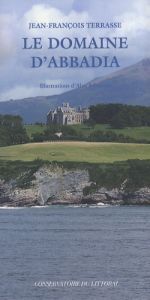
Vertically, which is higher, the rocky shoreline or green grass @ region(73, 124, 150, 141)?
green grass @ region(73, 124, 150, 141)

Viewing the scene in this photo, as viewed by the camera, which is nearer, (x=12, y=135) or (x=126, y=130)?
(x=12, y=135)

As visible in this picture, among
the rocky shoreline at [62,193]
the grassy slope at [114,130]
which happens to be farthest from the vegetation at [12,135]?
the rocky shoreline at [62,193]

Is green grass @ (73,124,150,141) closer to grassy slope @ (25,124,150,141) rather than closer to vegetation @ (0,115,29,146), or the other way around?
grassy slope @ (25,124,150,141)

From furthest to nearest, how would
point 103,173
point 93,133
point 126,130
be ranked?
point 126,130
point 93,133
point 103,173

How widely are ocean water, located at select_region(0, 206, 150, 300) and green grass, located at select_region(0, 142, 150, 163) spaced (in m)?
52.5

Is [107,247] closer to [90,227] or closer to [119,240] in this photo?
[119,240]

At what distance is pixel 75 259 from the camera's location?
177 ft

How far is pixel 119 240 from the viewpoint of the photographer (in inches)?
2584

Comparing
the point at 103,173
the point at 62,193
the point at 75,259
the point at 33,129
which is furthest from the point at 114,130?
the point at 75,259

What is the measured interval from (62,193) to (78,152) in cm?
1991

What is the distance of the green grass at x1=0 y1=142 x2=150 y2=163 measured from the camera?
458ft

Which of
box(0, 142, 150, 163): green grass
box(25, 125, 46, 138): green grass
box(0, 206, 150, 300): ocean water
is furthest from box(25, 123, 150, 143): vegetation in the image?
box(0, 206, 150, 300): ocean water

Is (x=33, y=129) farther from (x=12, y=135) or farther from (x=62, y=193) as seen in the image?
(x=62, y=193)

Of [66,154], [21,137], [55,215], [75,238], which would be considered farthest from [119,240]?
[21,137]
